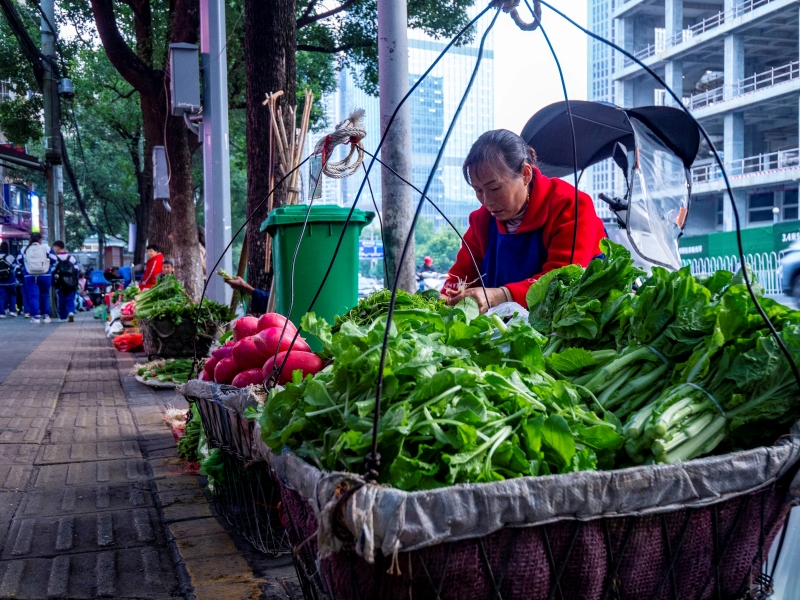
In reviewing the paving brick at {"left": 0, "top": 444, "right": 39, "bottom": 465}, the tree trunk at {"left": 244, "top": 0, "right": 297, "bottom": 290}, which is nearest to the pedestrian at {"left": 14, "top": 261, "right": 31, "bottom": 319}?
the tree trunk at {"left": 244, "top": 0, "right": 297, "bottom": 290}

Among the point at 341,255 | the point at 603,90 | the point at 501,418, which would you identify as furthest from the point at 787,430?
the point at 603,90

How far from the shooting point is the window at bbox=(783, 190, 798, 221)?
33.1 m

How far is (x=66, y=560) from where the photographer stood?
269cm

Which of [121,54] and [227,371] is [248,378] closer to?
[227,371]

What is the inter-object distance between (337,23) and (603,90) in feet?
129

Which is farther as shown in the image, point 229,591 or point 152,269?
point 152,269

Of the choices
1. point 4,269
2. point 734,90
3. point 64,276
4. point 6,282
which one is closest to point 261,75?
point 64,276

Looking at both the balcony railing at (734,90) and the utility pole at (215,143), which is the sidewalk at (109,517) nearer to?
the utility pole at (215,143)

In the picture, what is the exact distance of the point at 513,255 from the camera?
12.3 ft

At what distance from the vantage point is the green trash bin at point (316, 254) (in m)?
4.71

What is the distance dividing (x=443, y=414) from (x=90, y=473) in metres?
3.19

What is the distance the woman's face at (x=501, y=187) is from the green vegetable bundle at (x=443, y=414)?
163 cm

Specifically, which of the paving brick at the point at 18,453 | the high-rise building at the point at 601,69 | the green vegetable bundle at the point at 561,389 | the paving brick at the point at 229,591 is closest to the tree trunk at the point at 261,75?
the paving brick at the point at 18,453

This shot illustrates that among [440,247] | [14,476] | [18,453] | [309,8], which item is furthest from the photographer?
[440,247]
